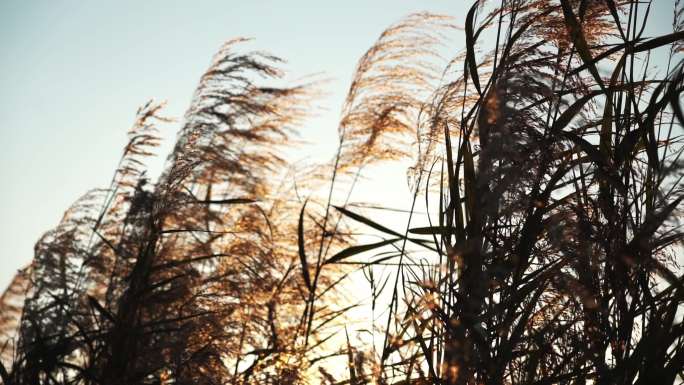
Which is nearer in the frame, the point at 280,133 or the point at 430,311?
the point at 430,311

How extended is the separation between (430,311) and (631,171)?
2.44 ft

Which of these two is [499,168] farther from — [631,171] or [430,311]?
[430,311]

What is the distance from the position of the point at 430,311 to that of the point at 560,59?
0.92 m

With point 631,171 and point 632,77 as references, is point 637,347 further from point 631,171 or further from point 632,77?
point 632,77

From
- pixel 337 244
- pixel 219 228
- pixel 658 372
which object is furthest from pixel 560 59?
pixel 219 228

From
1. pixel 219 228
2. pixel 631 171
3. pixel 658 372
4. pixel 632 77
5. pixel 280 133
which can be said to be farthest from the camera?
pixel 280 133

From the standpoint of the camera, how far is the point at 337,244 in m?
4.04

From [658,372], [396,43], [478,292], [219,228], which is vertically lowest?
[658,372]

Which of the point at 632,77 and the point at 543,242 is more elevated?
the point at 632,77

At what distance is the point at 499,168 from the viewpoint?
157 cm

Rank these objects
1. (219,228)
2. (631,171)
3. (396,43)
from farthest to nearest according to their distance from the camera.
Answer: (219,228) → (396,43) → (631,171)

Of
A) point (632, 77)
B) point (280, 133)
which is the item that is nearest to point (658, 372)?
point (632, 77)

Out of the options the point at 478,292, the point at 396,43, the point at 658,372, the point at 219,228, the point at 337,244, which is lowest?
the point at 658,372

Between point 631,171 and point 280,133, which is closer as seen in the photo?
point 631,171
